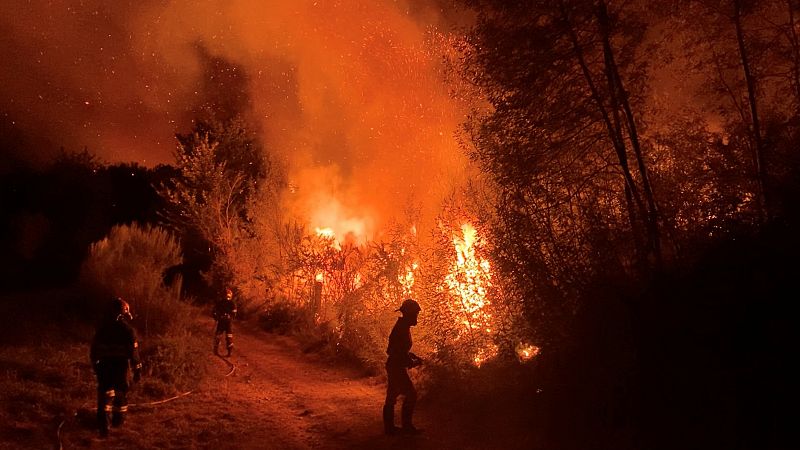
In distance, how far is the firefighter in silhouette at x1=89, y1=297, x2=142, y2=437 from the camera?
8430 mm

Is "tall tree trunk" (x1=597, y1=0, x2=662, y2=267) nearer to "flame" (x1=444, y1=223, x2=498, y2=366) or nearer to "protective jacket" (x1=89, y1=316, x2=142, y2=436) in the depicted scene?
"flame" (x1=444, y1=223, x2=498, y2=366)

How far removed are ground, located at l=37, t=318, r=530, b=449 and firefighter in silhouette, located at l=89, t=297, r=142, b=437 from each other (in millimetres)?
338

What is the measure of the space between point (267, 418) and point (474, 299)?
168 inches

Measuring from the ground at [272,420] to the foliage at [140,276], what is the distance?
291cm

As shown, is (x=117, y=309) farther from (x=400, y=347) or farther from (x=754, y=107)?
(x=754, y=107)

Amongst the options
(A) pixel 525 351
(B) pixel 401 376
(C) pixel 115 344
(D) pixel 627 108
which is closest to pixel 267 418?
(C) pixel 115 344

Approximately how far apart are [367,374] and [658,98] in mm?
8665

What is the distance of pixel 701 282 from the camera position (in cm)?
745

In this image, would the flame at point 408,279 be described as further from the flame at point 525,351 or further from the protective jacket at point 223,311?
the protective jacket at point 223,311

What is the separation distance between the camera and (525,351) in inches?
363

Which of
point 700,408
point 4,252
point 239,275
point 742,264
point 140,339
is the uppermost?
point 4,252

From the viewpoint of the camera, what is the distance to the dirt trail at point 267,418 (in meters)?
8.22

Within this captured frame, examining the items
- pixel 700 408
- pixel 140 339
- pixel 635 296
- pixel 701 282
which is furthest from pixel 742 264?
pixel 140 339

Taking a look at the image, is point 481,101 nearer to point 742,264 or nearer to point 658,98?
point 658,98
